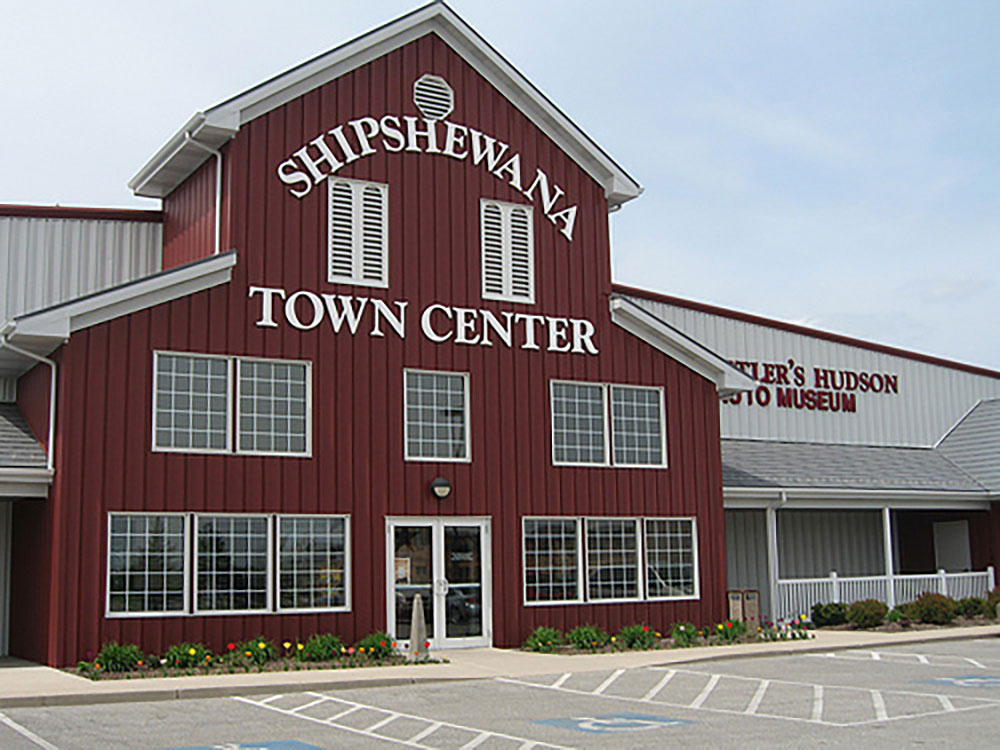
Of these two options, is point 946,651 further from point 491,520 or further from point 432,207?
point 432,207

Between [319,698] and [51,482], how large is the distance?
19.4ft

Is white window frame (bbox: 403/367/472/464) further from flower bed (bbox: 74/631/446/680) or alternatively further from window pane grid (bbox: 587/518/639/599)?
flower bed (bbox: 74/631/446/680)

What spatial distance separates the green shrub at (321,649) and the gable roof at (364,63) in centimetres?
831

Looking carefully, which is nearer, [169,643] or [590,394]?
[169,643]

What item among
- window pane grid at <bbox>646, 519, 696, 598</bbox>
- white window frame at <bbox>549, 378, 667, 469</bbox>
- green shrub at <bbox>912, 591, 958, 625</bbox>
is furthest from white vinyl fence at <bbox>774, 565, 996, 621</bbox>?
white window frame at <bbox>549, 378, 667, 469</bbox>

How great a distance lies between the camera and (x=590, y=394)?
73.6 feet

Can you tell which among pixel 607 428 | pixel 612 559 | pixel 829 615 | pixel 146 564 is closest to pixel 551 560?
pixel 612 559

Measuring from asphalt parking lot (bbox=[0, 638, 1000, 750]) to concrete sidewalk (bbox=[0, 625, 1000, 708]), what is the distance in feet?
0.90

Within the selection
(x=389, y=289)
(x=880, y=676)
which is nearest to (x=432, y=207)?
(x=389, y=289)

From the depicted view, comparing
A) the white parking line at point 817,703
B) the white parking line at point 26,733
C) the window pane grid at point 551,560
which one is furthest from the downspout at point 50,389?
the white parking line at point 817,703

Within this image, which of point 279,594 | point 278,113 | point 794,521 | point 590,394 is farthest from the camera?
point 794,521

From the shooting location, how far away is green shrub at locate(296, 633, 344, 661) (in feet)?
60.1

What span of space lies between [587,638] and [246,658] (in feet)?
19.6

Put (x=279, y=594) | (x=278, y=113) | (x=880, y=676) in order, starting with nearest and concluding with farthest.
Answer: (x=880, y=676) → (x=279, y=594) → (x=278, y=113)
